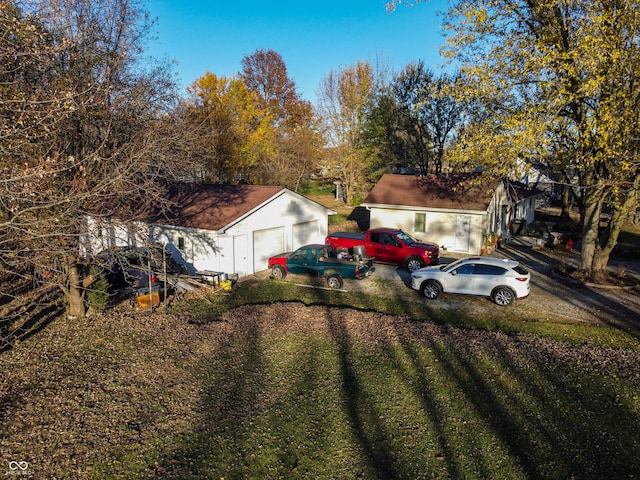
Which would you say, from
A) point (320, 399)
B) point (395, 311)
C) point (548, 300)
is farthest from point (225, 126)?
point (320, 399)

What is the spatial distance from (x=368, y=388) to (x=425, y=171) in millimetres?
35293

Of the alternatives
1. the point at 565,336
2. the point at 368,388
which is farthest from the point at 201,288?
the point at 565,336

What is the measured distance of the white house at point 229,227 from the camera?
18.6 meters

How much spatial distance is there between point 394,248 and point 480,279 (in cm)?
592

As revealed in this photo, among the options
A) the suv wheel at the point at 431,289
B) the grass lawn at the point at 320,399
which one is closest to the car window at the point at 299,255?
the grass lawn at the point at 320,399

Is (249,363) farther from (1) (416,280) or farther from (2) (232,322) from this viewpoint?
(1) (416,280)

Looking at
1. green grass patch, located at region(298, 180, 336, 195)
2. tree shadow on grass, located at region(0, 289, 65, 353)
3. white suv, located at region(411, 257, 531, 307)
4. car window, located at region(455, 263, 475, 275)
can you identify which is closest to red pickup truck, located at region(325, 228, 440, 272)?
white suv, located at region(411, 257, 531, 307)

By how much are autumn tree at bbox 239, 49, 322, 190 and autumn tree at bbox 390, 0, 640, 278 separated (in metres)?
25.9

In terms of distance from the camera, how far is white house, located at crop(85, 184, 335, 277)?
1856 centimetres

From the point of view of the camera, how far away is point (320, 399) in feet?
29.5

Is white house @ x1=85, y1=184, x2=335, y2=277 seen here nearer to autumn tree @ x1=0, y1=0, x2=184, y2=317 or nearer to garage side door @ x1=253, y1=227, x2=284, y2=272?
garage side door @ x1=253, y1=227, x2=284, y2=272

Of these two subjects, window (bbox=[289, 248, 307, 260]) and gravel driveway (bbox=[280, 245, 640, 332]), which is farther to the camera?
window (bbox=[289, 248, 307, 260])

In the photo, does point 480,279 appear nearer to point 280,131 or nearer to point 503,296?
point 503,296

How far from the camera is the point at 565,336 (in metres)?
12.5
